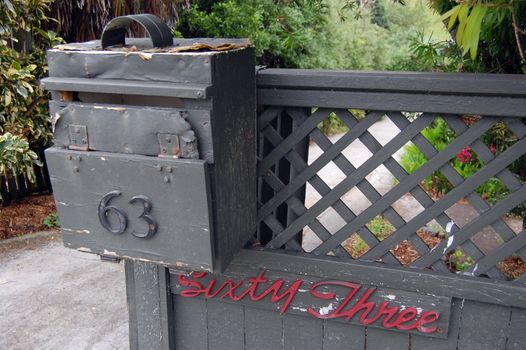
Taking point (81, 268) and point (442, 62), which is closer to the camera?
point (442, 62)

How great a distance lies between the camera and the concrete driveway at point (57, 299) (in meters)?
3.53

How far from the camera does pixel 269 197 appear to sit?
2.40m

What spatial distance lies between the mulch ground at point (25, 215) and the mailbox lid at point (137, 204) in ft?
13.2

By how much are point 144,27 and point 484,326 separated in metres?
1.69

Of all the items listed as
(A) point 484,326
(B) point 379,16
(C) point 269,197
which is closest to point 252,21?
(C) point 269,197

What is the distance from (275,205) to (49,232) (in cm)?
407

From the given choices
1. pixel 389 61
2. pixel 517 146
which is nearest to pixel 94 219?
pixel 517 146

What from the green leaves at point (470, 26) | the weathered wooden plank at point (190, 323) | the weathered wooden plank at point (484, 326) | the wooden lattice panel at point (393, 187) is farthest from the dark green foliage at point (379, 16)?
the green leaves at point (470, 26)

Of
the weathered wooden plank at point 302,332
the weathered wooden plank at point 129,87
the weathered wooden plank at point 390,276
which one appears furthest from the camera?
the weathered wooden plank at point 302,332

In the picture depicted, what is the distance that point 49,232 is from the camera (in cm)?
564

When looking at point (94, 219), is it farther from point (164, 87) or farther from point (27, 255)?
point (27, 255)

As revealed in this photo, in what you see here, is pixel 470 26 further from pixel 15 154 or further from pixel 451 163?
pixel 15 154

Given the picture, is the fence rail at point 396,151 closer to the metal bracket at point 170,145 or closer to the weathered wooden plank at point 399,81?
the weathered wooden plank at point 399,81

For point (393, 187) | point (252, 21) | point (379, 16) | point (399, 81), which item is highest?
point (379, 16)
